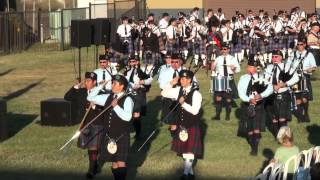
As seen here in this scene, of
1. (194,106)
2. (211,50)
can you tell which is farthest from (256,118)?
(211,50)

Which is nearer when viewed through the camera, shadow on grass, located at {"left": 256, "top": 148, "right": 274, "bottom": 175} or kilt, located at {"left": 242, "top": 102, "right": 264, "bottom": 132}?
shadow on grass, located at {"left": 256, "top": 148, "right": 274, "bottom": 175}

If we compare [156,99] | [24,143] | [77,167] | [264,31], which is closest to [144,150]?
[77,167]

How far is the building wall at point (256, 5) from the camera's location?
45047 millimetres

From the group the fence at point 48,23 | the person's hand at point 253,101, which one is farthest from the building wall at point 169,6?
the person's hand at point 253,101

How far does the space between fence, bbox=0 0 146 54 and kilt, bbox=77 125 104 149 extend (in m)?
23.3

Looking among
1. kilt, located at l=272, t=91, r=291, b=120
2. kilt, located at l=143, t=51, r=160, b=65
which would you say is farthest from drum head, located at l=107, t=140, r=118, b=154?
kilt, located at l=143, t=51, r=160, b=65

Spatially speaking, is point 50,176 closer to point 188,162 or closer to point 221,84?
point 188,162

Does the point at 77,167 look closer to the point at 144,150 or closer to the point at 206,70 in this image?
the point at 144,150

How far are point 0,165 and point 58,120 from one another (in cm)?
351

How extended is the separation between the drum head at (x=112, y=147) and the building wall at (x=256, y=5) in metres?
35.0

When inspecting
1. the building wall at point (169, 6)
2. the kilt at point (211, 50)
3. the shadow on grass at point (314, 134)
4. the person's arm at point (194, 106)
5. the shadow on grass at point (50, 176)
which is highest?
the building wall at point (169, 6)

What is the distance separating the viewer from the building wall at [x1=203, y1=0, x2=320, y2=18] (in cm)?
4505

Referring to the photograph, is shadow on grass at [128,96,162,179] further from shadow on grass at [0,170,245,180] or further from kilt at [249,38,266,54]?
kilt at [249,38,266,54]

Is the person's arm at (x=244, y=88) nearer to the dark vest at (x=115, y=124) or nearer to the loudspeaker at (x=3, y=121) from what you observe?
the dark vest at (x=115, y=124)
